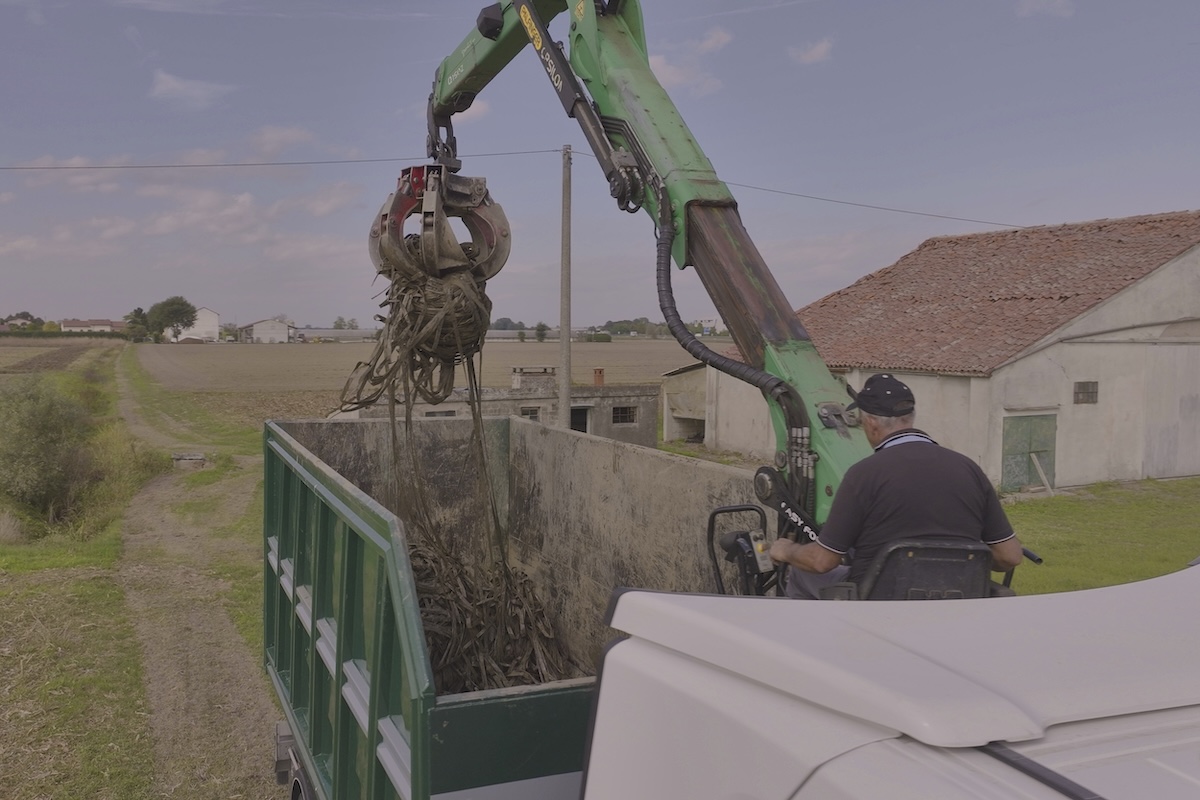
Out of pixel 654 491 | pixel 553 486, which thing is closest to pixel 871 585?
pixel 654 491

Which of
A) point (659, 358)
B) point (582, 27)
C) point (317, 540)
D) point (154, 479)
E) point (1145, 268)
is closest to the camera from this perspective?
point (317, 540)

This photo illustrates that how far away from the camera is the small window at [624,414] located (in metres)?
21.5

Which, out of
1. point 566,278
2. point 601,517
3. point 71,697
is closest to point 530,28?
point 601,517

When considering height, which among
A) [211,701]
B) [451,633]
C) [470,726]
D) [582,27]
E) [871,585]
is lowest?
[211,701]

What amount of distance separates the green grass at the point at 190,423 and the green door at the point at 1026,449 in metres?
13.9

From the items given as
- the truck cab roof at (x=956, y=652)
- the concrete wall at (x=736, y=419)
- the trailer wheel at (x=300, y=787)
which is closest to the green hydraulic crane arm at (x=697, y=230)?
the truck cab roof at (x=956, y=652)

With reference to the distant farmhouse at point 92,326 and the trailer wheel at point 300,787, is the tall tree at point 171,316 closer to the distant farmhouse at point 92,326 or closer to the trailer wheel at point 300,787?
the distant farmhouse at point 92,326

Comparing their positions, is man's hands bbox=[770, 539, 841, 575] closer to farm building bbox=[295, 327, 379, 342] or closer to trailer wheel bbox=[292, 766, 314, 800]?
trailer wheel bbox=[292, 766, 314, 800]

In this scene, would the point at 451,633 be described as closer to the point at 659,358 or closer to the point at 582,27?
the point at 582,27

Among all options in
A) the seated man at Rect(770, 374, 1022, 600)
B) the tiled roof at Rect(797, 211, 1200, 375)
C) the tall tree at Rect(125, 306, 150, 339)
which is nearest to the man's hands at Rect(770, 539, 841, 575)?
the seated man at Rect(770, 374, 1022, 600)

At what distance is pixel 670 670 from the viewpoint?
4.91 feet

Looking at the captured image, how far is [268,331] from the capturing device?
12069 centimetres

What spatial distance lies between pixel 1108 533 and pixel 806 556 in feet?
38.2

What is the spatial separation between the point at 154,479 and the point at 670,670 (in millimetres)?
15719
